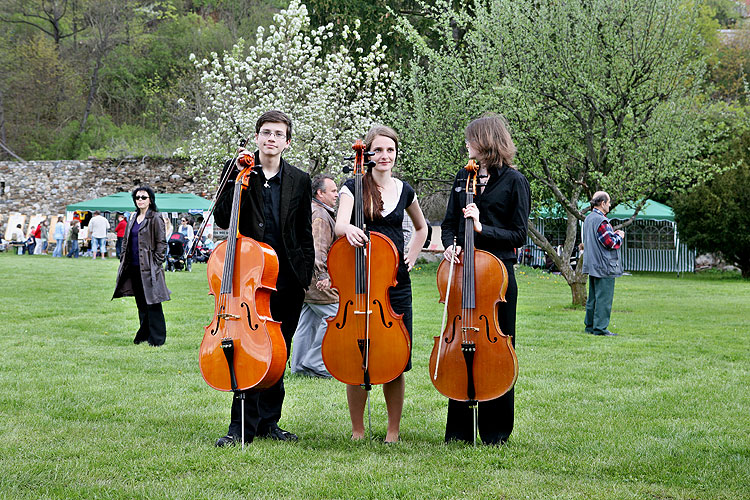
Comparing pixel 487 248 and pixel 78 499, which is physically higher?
pixel 487 248

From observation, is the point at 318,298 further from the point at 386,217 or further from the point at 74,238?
the point at 74,238

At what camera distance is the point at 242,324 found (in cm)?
438

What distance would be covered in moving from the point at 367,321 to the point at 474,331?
609 millimetres

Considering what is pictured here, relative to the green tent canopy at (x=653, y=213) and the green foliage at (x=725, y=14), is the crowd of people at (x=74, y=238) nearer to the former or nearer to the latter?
the green tent canopy at (x=653, y=213)

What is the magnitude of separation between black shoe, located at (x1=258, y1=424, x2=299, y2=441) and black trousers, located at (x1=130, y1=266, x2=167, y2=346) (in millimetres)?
4732

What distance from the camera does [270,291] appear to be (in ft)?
14.8

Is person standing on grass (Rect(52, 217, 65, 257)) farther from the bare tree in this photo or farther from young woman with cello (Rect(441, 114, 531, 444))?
young woman with cello (Rect(441, 114, 531, 444))

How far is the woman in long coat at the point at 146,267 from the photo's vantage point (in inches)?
368

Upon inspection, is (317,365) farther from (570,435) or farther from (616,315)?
(616,315)

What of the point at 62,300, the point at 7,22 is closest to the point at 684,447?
the point at 62,300

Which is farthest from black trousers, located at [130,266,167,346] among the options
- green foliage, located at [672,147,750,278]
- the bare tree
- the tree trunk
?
the bare tree

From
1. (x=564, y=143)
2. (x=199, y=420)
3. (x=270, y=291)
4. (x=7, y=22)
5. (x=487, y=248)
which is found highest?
(x=7, y=22)

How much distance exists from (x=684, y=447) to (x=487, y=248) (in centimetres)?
175

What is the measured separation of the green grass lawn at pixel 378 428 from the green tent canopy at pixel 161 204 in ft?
64.0
